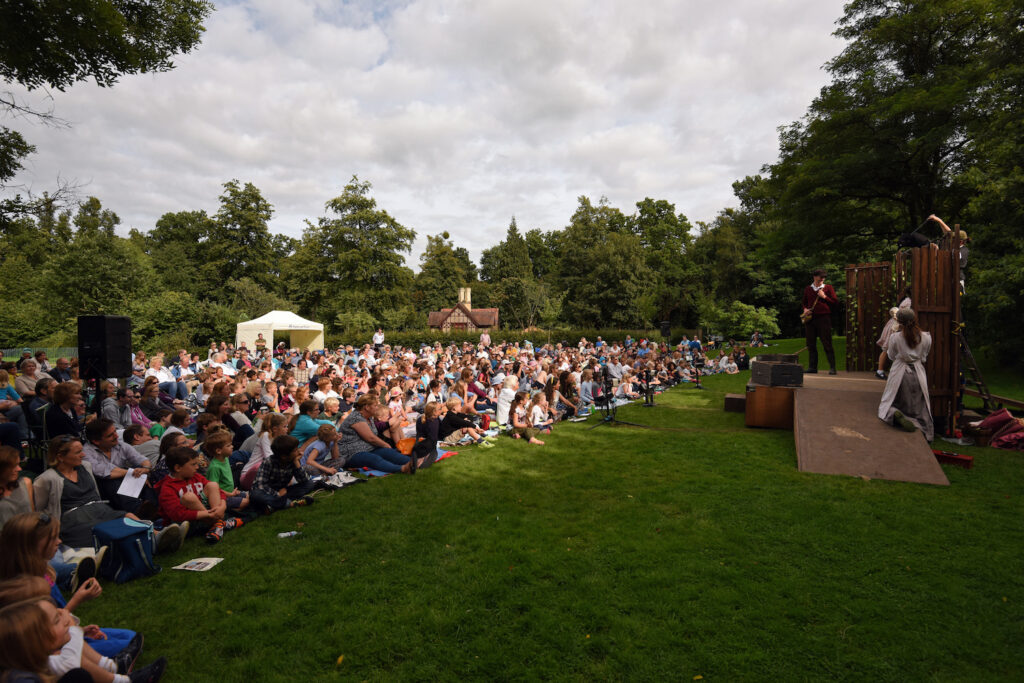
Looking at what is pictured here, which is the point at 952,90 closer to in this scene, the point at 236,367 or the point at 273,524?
the point at 273,524

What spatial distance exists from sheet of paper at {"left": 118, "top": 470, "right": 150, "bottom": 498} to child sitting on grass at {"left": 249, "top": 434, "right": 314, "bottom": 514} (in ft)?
3.24

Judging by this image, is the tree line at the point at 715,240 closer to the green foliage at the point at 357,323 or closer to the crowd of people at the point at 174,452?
the green foliage at the point at 357,323

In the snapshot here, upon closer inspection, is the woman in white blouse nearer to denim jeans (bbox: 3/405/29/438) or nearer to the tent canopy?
denim jeans (bbox: 3/405/29/438)

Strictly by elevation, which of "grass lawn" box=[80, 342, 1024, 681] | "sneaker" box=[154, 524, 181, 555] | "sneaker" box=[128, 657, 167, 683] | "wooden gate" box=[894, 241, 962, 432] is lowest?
"grass lawn" box=[80, 342, 1024, 681]

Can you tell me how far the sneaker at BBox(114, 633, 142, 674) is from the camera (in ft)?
8.58

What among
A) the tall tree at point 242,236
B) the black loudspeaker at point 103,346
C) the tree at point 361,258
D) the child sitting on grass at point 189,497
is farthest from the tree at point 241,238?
the child sitting on grass at point 189,497

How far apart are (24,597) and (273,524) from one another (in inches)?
108

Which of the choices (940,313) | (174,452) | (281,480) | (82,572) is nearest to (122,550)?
(82,572)

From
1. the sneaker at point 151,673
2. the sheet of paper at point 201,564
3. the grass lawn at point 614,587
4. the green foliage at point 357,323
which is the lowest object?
the grass lawn at point 614,587

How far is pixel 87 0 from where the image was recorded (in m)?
9.01

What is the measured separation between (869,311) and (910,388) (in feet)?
15.6

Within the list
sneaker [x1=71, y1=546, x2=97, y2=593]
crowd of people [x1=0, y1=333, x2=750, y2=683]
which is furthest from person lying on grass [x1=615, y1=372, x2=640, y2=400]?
sneaker [x1=71, y1=546, x2=97, y2=593]

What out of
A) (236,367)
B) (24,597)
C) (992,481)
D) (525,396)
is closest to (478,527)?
(24,597)

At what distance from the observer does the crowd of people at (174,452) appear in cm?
236
